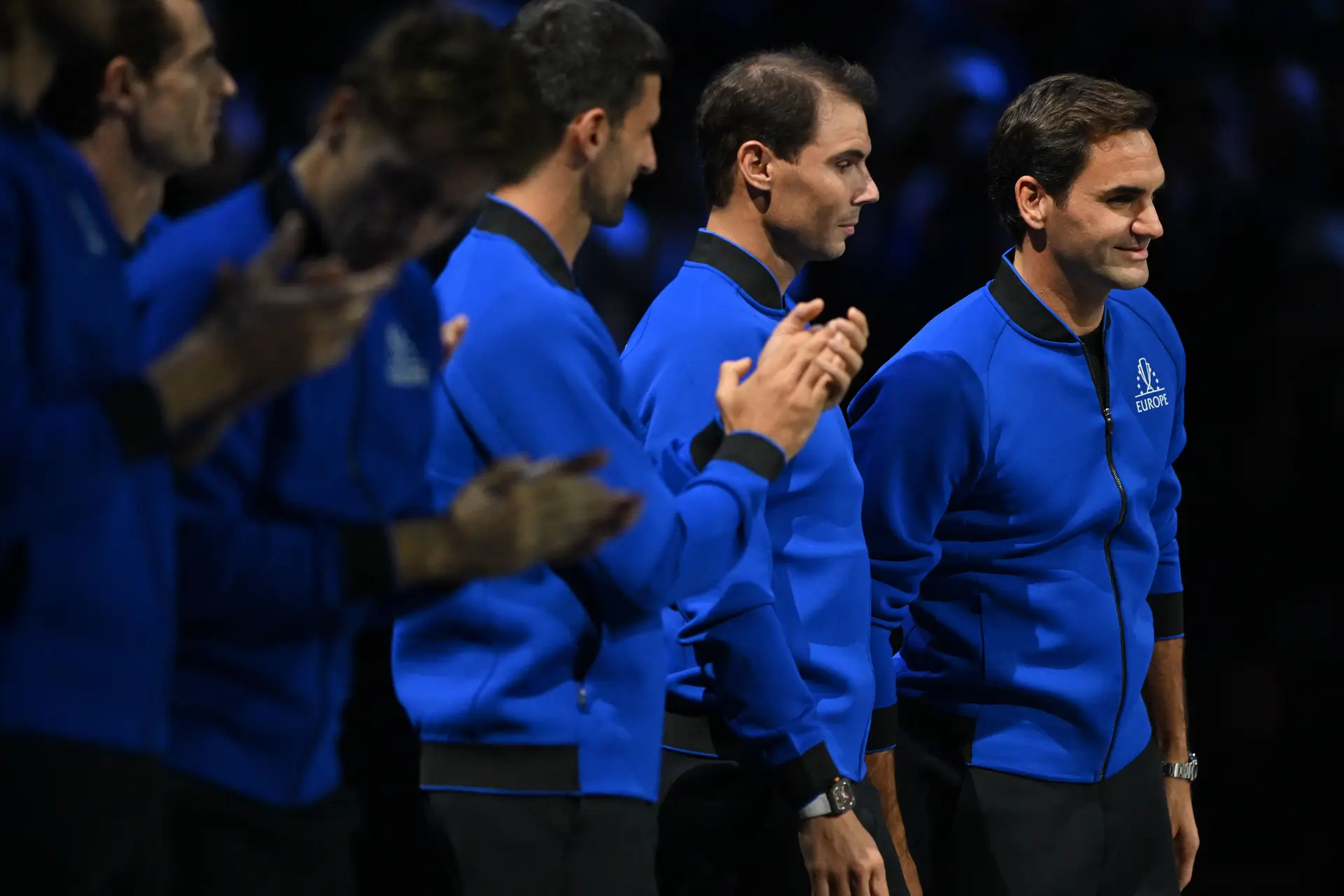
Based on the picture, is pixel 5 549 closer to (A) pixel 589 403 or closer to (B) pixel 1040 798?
(A) pixel 589 403

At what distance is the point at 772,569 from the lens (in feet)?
7.90

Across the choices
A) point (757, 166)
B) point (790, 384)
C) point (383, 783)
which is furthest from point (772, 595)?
point (383, 783)

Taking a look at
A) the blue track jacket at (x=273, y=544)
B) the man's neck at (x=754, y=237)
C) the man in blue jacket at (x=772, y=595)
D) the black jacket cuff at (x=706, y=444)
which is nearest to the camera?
the blue track jacket at (x=273, y=544)

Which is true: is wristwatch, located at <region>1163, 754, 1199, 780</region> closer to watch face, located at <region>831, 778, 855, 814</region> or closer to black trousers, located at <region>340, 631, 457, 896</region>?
watch face, located at <region>831, 778, 855, 814</region>

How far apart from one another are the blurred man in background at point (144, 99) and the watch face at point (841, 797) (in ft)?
3.82

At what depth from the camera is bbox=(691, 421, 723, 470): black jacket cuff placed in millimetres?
2221

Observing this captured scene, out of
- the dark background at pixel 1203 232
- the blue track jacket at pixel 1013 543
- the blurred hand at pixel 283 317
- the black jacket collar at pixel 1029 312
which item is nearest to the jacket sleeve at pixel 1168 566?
the blue track jacket at pixel 1013 543

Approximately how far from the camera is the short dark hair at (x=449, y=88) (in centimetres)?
158

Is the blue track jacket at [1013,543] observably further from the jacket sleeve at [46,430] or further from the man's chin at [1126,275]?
the jacket sleeve at [46,430]

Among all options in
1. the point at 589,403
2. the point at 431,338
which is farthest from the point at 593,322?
the point at 431,338

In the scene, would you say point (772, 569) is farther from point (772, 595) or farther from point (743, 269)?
point (743, 269)

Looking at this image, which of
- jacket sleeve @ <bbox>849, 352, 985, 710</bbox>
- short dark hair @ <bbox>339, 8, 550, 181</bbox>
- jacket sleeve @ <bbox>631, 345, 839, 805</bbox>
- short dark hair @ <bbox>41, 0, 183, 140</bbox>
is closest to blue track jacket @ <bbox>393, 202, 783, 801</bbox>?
jacket sleeve @ <bbox>631, 345, 839, 805</bbox>

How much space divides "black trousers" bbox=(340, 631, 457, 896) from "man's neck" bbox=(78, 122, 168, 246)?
190 cm

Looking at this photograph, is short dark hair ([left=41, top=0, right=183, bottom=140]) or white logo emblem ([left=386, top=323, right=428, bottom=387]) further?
white logo emblem ([left=386, top=323, right=428, bottom=387])
